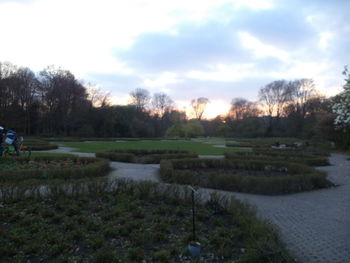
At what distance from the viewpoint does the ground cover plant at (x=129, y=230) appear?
136 inches

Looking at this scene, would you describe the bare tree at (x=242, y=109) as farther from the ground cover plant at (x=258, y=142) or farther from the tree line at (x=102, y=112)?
the ground cover plant at (x=258, y=142)

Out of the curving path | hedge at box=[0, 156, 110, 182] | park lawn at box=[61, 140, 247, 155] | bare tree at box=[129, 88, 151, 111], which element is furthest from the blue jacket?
bare tree at box=[129, 88, 151, 111]

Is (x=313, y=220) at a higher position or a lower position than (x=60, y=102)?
lower

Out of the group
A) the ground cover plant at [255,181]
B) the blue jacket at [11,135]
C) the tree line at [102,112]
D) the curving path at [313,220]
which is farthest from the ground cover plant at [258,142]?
the blue jacket at [11,135]

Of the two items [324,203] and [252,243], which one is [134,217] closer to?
[252,243]

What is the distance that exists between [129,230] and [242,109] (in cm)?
7688

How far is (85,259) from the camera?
3.38 metres

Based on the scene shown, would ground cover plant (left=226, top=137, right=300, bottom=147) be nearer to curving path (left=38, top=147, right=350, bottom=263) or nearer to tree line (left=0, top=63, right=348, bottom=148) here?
tree line (left=0, top=63, right=348, bottom=148)

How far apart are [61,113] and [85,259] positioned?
51.0 metres

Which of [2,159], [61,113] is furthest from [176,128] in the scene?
[2,159]

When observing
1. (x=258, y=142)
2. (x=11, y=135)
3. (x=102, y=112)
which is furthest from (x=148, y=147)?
(x=102, y=112)

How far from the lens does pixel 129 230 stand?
4.32 meters

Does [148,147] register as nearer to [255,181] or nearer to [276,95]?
[255,181]

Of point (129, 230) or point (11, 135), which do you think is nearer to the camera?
point (129, 230)
